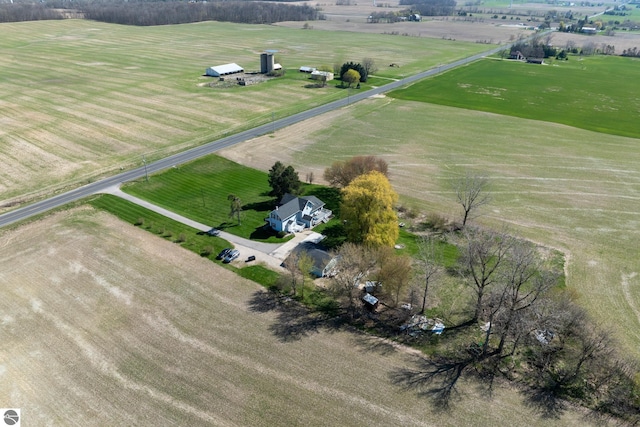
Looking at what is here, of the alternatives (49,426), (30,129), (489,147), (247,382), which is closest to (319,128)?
(489,147)

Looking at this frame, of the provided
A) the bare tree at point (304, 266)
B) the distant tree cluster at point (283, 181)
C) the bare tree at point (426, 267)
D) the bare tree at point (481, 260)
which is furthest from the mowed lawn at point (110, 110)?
the bare tree at point (481, 260)

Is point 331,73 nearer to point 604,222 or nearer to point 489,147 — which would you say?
point 489,147

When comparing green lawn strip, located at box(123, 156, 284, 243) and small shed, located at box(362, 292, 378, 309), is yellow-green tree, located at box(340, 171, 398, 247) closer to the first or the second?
small shed, located at box(362, 292, 378, 309)

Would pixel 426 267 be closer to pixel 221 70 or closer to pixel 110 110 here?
pixel 110 110

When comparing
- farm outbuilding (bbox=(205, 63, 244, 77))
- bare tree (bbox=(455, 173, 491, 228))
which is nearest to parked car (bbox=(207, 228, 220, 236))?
bare tree (bbox=(455, 173, 491, 228))

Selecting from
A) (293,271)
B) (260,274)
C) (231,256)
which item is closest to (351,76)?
(231,256)

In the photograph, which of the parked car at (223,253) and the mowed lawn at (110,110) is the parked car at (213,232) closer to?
the parked car at (223,253)
